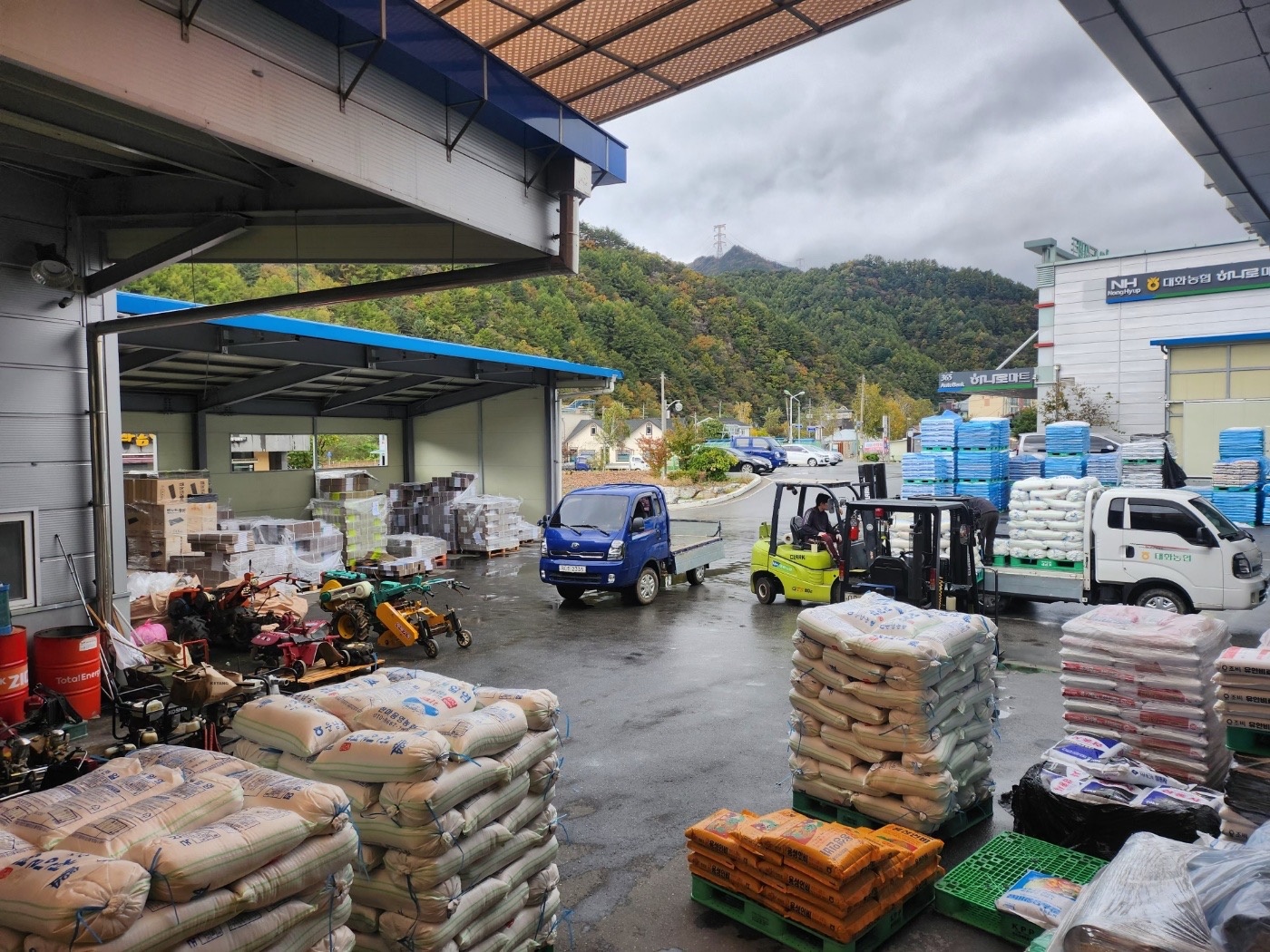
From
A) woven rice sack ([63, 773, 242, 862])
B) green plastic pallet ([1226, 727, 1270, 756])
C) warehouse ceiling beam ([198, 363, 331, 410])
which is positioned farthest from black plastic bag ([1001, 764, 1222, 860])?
warehouse ceiling beam ([198, 363, 331, 410])

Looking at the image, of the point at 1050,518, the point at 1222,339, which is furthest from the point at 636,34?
the point at 1222,339

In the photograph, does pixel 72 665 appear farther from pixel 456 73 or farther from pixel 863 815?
pixel 863 815

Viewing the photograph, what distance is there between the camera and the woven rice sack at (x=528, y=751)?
417cm

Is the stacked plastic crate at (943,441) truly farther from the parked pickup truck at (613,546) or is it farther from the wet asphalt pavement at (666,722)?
the parked pickup truck at (613,546)

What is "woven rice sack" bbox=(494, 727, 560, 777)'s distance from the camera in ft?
13.7

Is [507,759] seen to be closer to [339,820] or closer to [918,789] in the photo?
[339,820]

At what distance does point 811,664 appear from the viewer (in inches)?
233

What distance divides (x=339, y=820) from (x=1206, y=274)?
42605 mm

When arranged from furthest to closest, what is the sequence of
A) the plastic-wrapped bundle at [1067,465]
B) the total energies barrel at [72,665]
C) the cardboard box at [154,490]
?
the plastic-wrapped bundle at [1067,465] < the cardboard box at [154,490] < the total energies barrel at [72,665]

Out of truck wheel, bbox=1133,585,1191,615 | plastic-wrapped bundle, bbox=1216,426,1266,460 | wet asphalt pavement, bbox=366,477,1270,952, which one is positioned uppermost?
plastic-wrapped bundle, bbox=1216,426,1266,460

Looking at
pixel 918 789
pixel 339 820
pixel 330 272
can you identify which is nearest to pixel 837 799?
pixel 918 789

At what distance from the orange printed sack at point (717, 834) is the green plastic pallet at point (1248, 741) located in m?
2.70

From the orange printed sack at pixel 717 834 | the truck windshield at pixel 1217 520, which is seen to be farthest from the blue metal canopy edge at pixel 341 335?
the truck windshield at pixel 1217 520

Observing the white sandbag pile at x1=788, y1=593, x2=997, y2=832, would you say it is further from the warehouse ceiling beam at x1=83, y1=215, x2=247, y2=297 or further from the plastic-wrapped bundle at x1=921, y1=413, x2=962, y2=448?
the plastic-wrapped bundle at x1=921, y1=413, x2=962, y2=448
